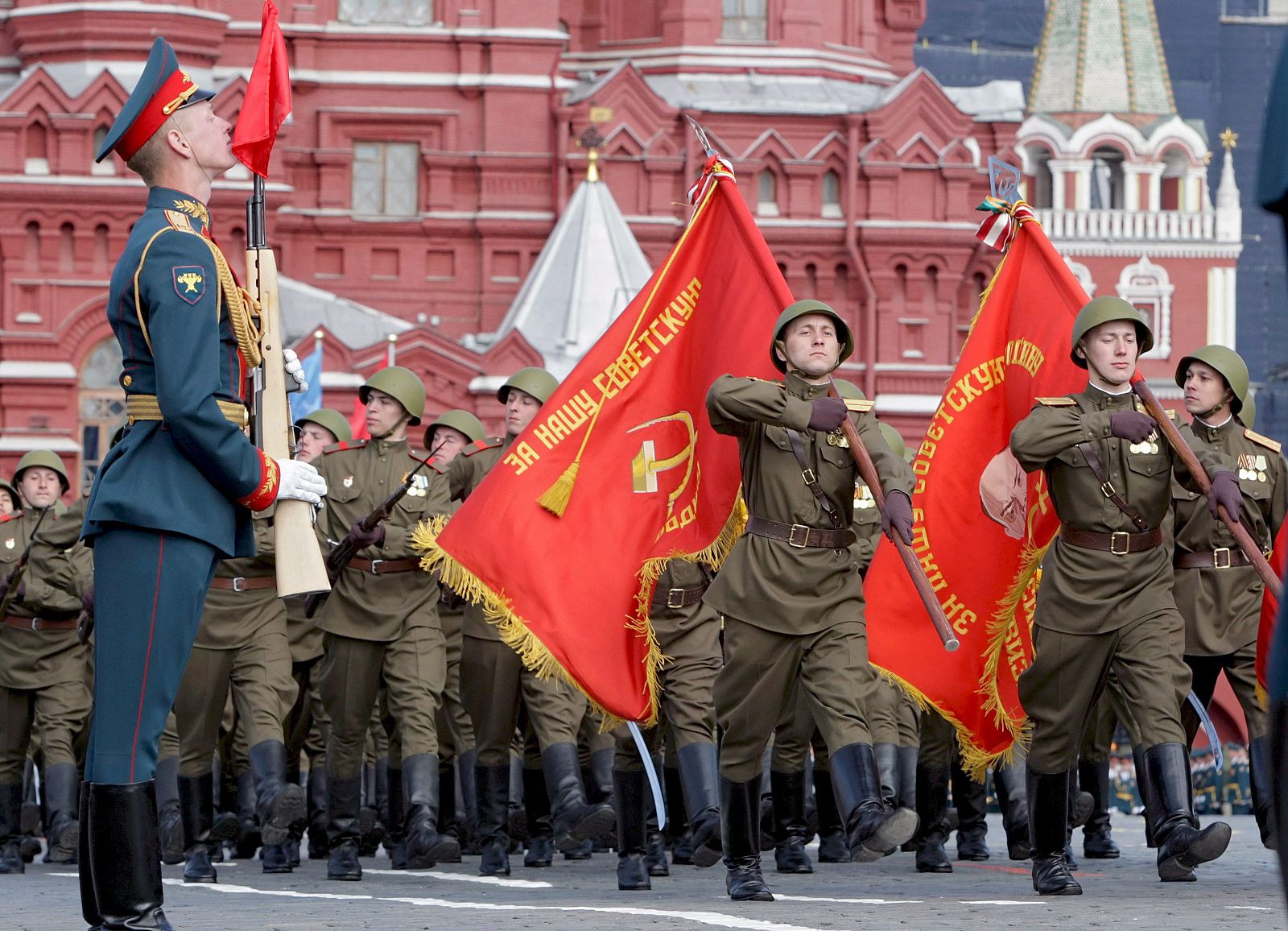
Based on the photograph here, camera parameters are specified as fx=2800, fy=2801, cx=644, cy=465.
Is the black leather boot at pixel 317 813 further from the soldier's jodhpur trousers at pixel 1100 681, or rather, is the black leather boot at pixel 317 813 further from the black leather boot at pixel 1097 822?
the soldier's jodhpur trousers at pixel 1100 681

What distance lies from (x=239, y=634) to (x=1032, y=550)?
11.9 feet

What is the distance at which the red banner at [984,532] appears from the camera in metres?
10.7

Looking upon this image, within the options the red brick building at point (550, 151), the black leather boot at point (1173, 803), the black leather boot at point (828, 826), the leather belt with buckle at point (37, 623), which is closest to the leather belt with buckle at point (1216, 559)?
the black leather boot at point (1173, 803)

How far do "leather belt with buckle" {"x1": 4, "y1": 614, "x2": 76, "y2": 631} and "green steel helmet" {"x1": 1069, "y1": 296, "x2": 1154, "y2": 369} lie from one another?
5613 millimetres

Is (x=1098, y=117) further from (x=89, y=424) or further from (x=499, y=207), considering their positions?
(x=89, y=424)

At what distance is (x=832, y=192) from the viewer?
3706 centimetres

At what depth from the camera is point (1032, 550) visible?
1047cm

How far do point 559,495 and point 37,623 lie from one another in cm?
388

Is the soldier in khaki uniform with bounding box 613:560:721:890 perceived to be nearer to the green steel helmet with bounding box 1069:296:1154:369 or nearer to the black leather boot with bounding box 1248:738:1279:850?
the green steel helmet with bounding box 1069:296:1154:369

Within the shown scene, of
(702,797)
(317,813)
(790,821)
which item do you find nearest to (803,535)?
(702,797)

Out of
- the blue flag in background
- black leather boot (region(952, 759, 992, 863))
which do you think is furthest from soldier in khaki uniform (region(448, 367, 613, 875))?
the blue flag in background

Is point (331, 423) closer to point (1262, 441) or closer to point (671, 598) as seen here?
point (671, 598)

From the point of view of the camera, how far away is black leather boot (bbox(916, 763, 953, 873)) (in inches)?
463

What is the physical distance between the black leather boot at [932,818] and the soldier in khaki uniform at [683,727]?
1340 mm
